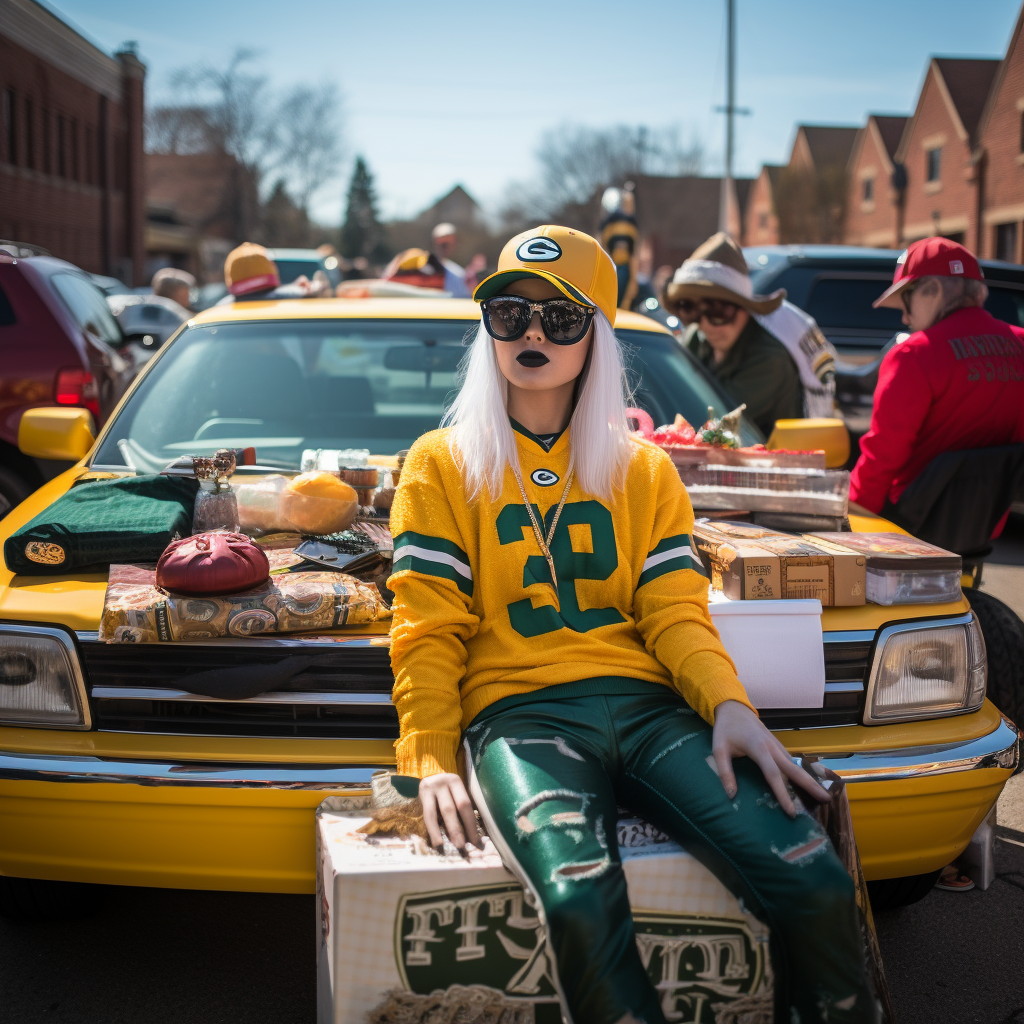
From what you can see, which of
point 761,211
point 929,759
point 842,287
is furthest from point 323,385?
point 761,211

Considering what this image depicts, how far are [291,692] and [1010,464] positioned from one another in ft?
8.58

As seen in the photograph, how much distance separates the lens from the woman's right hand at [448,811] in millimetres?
1946

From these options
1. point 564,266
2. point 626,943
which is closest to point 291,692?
point 626,943

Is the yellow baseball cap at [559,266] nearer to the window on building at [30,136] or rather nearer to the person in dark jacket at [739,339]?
the person in dark jacket at [739,339]

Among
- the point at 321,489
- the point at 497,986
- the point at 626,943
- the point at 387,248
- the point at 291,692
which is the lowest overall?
the point at 497,986

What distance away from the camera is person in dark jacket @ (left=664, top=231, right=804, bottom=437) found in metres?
4.86

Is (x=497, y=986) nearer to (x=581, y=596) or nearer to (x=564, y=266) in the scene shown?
(x=581, y=596)

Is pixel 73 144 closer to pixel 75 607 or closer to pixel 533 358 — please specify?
pixel 75 607

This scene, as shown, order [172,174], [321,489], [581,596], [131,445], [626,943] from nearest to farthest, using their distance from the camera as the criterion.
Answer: [626,943] → [581,596] → [321,489] → [131,445] → [172,174]

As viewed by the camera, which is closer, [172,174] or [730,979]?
[730,979]

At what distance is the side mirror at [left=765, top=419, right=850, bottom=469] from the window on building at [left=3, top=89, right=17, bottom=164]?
93.8 ft

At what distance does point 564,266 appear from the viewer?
2.29 metres

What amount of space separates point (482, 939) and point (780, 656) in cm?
93

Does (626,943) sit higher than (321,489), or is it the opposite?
(321,489)
